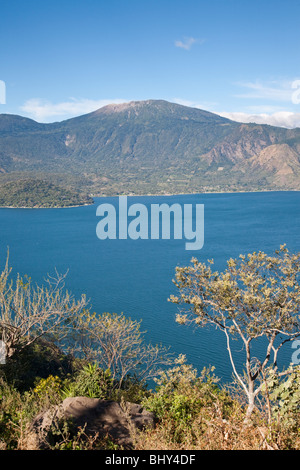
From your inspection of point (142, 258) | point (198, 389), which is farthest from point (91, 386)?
point (142, 258)

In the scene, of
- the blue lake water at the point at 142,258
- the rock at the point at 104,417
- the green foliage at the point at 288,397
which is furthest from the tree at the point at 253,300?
the blue lake water at the point at 142,258

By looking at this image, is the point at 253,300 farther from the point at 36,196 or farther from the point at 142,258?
the point at 36,196

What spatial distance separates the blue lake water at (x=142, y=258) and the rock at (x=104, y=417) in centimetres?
2114

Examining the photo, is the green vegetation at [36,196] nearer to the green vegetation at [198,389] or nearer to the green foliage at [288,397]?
the green vegetation at [198,389]

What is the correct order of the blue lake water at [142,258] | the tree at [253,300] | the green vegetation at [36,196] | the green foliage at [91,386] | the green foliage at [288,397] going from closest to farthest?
the green foliage at [288,397] < the green foliage at [91,386] < the tree at [253,300] < the blue lake water at [142,258] < the green vegetation at [36,196]

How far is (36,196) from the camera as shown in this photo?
6762 inches

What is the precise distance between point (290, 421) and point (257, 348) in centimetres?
2539

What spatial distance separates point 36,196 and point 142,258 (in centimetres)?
11811

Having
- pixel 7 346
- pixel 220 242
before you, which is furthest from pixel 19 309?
pixel 220 242

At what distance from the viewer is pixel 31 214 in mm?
139250

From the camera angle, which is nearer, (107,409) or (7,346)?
(107,409)

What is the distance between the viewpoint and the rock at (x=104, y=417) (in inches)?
269

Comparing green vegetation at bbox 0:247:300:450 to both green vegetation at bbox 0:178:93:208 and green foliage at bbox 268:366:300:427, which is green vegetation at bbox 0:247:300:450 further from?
green vegetation at bbox 0:178:93:208
